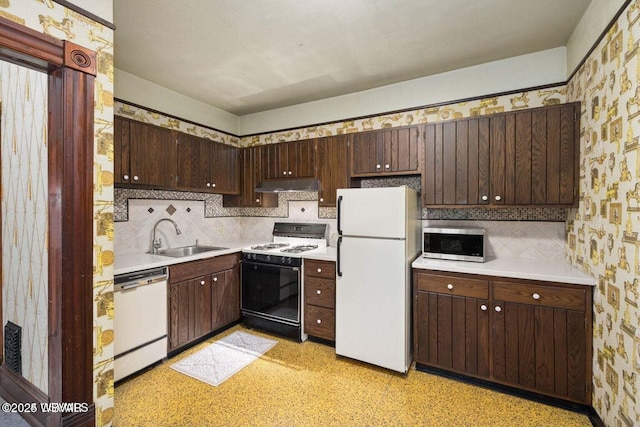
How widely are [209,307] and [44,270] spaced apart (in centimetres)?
160

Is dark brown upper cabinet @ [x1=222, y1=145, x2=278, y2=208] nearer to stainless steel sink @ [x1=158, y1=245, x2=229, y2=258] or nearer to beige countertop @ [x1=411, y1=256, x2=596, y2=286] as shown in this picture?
stainless steel sink @ [x1=158, y1=245, x2=229, y2=258]

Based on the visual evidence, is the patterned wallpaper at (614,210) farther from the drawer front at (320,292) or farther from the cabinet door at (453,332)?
the drawer front at (320,292)

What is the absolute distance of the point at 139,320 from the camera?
2414 millimetres

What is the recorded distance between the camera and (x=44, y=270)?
1658mm

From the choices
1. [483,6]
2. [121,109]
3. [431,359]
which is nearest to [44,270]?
[121,109]

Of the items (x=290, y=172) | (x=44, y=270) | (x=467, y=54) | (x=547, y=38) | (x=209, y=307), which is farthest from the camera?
(x=290, y=172)

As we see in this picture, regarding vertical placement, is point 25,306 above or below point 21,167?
below

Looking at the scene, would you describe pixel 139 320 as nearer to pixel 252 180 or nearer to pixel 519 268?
pixel 252 180

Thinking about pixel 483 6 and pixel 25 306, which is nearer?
pixel 25 306

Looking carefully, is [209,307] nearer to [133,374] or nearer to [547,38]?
[133,374]

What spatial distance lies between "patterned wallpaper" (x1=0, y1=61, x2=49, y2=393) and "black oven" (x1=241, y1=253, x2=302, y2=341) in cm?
183

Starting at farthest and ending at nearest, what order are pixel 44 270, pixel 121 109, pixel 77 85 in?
pixel 121 109
pixel 44 270
pixel 77 85

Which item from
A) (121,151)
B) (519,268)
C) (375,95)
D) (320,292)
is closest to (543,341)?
(519,268)

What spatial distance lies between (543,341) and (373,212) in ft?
5.05
